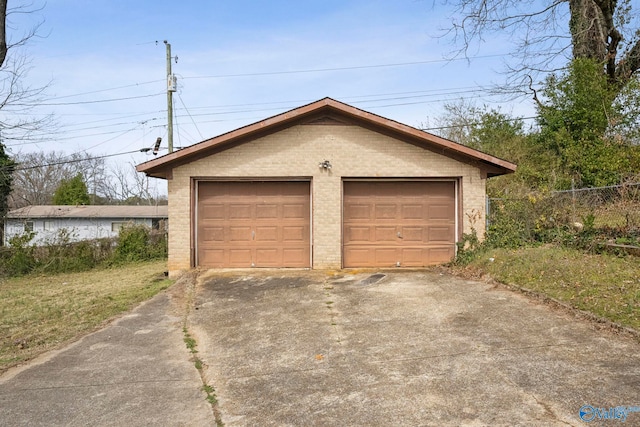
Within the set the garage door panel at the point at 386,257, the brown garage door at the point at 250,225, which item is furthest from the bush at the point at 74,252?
the garage door panel at the point at 386,257

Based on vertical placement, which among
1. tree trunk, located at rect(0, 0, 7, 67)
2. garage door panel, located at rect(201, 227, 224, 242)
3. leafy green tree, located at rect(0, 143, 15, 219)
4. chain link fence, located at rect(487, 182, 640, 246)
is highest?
tree trunk, located at rect(0, 0, 7, 67)

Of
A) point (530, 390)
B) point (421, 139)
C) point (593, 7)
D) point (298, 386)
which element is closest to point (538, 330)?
point (530, 390)

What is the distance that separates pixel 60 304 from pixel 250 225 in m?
4.57

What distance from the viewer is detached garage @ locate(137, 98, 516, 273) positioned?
11.9 metres

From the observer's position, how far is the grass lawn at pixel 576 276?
22.3 feet

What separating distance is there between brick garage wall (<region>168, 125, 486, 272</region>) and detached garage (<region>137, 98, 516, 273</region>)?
25mm

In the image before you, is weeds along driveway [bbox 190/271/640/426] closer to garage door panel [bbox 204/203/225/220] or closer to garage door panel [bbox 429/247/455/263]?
garage door panel [bbox 429/247/455/263]

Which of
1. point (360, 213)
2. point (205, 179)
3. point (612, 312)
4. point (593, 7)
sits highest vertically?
point (593, 7)

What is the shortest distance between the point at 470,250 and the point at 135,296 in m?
7.90

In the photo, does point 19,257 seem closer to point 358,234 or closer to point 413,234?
point 358,234

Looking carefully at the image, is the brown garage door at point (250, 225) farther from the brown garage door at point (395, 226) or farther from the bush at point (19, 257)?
the bush at point (19, 257)

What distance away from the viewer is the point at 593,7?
61.0 feet

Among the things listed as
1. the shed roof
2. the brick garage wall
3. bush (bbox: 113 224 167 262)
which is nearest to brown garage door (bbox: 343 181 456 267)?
the brick garage wall

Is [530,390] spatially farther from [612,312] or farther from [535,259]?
[535,259]
